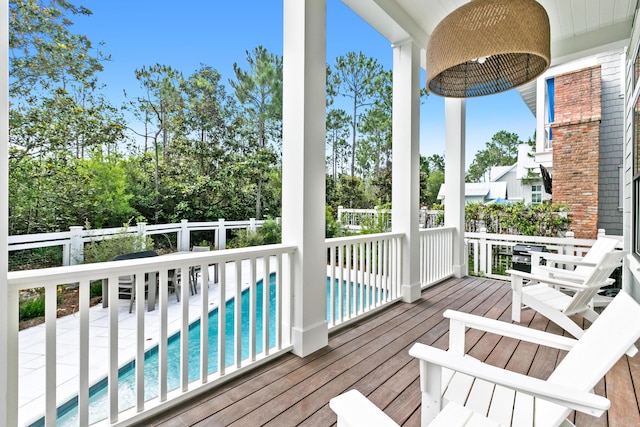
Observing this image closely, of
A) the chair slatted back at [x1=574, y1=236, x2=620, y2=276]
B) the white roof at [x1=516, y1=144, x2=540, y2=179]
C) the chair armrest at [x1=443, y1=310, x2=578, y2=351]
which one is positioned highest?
the white roof at [x1=516, y1=144, x2=540, y2=179]

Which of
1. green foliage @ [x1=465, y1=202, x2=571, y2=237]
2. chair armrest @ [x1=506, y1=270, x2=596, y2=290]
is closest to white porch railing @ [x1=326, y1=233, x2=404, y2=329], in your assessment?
chair armrest @ [x1=506, y1=270, x2=596, y2=290]

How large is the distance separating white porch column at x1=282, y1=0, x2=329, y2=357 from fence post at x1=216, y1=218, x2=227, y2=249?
1.51 m

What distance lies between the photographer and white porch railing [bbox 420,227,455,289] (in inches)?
170

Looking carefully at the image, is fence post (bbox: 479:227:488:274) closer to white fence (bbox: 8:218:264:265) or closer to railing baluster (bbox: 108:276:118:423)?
white fence (bbox: 8:218:264:265)

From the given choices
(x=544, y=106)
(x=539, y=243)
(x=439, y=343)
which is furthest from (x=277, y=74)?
(x=544, y=106)

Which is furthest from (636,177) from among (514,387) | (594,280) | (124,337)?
(124,337)

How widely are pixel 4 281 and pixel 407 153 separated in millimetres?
3461

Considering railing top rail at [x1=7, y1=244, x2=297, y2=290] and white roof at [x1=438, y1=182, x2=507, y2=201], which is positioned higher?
white roof at [x1=438, y1=182, x2=507, y2=201]

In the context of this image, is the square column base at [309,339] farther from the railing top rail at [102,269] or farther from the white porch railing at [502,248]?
the white porch railing at [502,248]

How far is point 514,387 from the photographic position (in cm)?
99

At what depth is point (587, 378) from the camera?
112cm

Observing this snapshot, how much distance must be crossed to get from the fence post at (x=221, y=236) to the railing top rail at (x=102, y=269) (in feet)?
5.59

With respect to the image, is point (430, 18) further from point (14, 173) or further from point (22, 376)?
point (22, 376)

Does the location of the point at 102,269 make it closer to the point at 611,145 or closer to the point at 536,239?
the point at 536,239
